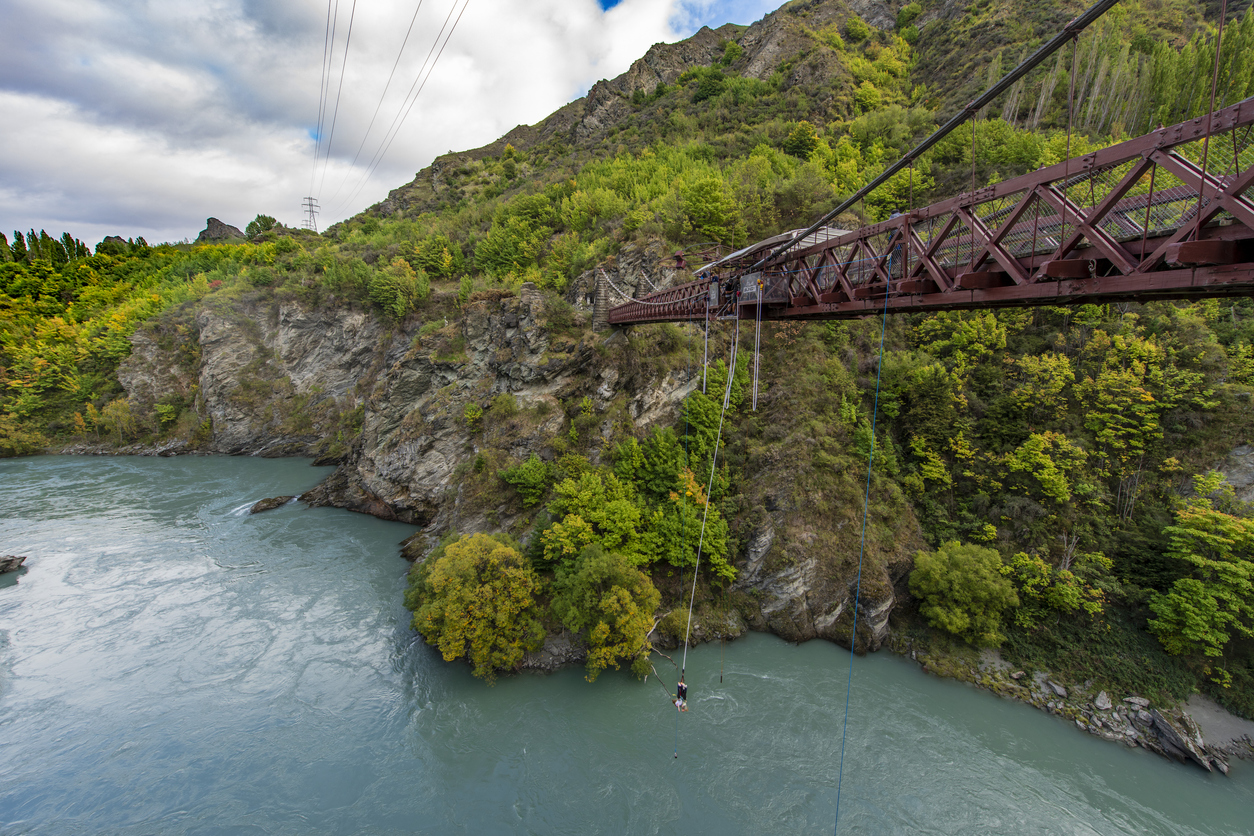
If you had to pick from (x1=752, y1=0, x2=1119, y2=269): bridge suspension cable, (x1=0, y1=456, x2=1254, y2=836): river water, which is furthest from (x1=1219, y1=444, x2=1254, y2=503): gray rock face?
(x1=752, y1=0, x2=1119, y2=269): bridge suspension cable

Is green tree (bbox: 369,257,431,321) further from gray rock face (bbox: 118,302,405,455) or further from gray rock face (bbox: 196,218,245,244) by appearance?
gray rock face (bbox: 196,218,245,244)

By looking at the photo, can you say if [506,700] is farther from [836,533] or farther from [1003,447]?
[1003,447]

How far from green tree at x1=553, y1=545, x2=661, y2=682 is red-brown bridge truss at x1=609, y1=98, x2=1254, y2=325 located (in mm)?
10701

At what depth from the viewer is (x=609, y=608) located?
14531 millimetres

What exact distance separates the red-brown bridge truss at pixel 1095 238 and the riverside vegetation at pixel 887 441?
10656mm

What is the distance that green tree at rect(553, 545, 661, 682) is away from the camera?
14648 mm

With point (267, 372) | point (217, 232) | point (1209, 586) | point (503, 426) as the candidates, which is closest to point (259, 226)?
point (217, 232)

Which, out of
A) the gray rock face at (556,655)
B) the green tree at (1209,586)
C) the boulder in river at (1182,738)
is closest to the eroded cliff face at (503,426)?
the gray rock face at (556,655)

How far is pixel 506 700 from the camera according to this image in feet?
49.2

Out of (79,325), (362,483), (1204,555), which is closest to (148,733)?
(362,483)

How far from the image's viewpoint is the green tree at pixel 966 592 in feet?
50.9

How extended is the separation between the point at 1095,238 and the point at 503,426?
74.3ft

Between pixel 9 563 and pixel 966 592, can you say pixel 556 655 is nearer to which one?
pixel 966 592

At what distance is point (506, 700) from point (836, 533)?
543 inches
